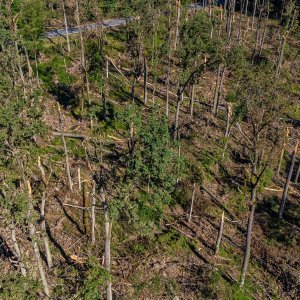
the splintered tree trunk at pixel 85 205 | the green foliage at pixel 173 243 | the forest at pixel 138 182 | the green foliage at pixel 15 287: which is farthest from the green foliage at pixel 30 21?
the green foliage at pixel 15 287

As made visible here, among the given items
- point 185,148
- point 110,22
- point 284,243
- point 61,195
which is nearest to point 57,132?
point 61,195

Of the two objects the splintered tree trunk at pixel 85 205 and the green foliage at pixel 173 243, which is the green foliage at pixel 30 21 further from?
the green foliage at pixel 173 243

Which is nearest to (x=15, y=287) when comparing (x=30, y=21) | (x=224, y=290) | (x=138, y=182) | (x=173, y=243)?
(x=173, y=243)

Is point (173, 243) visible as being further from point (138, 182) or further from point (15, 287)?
point (15, 287)

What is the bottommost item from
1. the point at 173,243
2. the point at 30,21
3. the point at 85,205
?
the point at 173,243

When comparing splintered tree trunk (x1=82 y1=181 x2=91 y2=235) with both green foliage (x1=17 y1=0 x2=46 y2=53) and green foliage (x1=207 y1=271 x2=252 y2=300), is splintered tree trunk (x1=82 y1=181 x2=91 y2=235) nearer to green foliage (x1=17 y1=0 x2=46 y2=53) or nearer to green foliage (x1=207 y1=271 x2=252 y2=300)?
green foliage (x1=207 y1=271 x2=252 y2=300)

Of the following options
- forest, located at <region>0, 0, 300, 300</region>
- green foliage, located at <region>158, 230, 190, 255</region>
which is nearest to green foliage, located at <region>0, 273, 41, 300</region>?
forest, located at <region>0, 0, 300, 300</region>

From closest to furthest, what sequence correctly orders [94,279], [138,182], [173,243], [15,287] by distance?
[15,287]
[94,279]
[173,243]
[138,182]

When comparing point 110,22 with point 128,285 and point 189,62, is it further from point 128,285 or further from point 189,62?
point 128,285
